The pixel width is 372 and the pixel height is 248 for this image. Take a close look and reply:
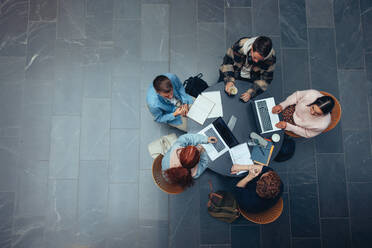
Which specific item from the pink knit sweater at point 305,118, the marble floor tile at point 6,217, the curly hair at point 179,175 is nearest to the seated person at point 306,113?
the pink knit sweater at point 305,118

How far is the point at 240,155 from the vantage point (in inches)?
92.8

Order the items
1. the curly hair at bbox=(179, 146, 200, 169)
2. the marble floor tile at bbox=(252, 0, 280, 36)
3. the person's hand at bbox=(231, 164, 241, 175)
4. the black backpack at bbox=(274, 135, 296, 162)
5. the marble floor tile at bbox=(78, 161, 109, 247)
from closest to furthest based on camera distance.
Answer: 1. the curly hair at bbox=(179, 146, 200, 169)
2. the person's hand at bbox=(231, 164, 241, 175)
3. the black backpack at bbox=(274, 135, 296, 162)
4. the marble floor tile at bbox=(78, 161, 109, 247)
5. the marble floor tile at bbox=(252, 0, 280, 36)

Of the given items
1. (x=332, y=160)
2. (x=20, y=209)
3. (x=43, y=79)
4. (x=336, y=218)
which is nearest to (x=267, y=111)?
(x=332, y=160)

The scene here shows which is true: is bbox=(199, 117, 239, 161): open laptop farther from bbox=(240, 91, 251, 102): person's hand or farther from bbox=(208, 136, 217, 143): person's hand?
bbox=(240, 91, 251, 102): person's hand

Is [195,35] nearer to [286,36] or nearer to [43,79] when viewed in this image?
[286,36]

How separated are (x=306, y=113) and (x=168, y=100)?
4.56ft

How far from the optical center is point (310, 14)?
3426 mm

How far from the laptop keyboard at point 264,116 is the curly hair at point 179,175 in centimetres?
90

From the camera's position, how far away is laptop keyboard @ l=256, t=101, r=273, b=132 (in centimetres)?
242

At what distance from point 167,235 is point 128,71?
213cm

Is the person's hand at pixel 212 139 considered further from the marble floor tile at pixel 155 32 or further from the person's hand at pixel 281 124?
the marble floor tile at pixel 155 32

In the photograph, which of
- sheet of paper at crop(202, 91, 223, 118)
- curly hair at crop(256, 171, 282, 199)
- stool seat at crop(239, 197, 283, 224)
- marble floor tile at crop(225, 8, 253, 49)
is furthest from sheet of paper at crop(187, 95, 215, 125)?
marble floor tile at crop(225, 8, 253, 49)

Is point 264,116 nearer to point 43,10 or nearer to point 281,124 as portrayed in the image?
point 281,124

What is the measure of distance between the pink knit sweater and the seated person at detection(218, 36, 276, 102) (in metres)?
0.35
